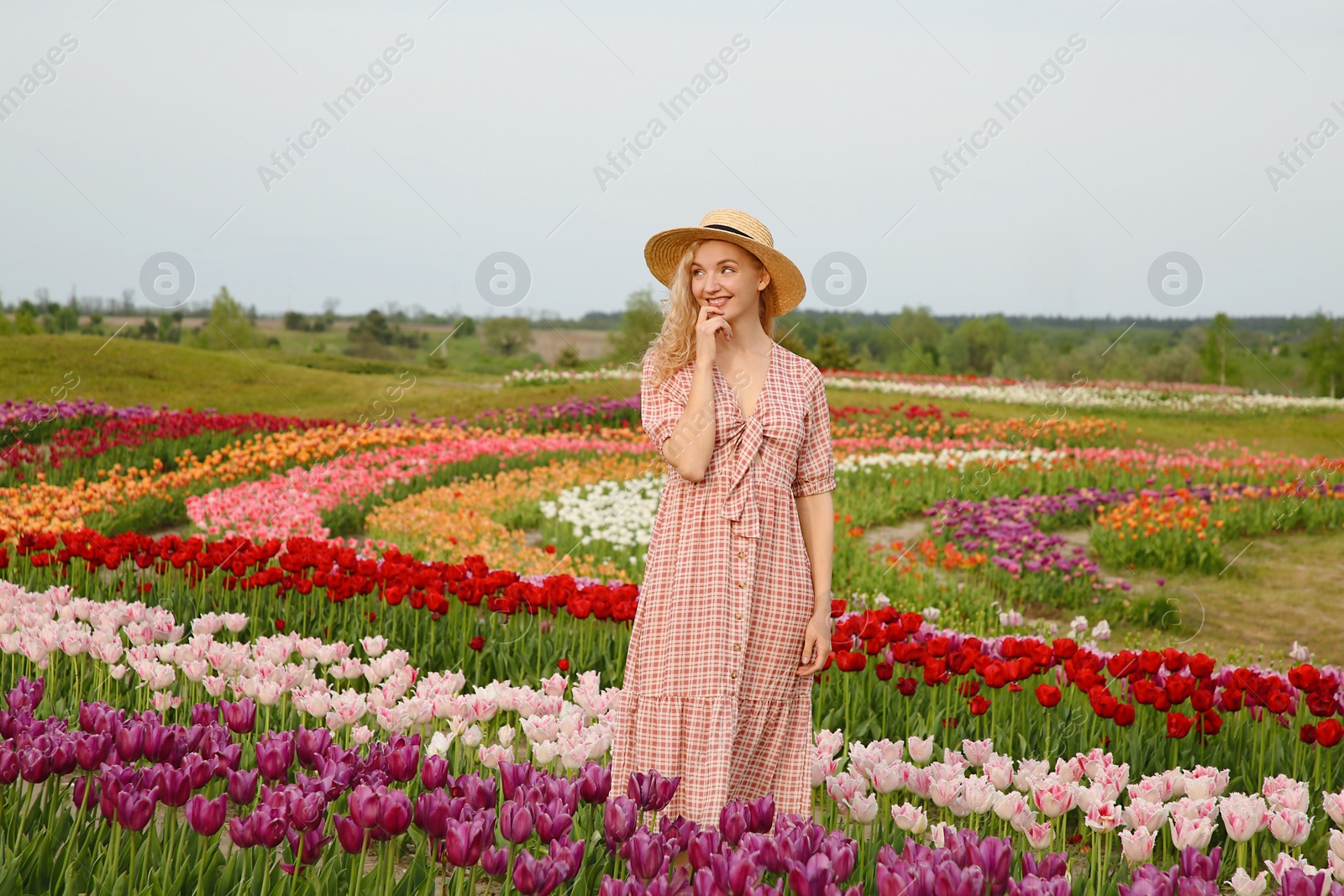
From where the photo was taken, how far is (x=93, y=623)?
464cm

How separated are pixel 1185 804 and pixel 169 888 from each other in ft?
7.99

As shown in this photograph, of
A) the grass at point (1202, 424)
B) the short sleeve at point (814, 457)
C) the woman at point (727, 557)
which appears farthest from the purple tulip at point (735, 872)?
the grass at point (1202, 424)

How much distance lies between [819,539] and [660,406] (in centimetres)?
63

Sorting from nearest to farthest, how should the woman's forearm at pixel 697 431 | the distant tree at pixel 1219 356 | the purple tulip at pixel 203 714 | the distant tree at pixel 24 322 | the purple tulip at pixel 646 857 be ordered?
1. the purple tulip at pixel 646 857
2. the woman's forearm at pixel 697 431
3. the purple tulip at pixel 203 714
4. the distant tree at pixel 24 322
5. the distant tree at pixel 1219 356

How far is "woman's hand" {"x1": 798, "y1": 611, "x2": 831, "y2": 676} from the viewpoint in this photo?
3029 mm

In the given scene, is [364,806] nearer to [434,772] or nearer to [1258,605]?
[434,772]

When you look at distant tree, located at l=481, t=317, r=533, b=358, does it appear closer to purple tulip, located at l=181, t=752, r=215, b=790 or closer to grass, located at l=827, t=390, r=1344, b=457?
grass, located at l=827, t=390, r=1344, b=457

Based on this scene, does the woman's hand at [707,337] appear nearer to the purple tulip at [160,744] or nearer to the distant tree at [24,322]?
the purple tulip at [160,744]

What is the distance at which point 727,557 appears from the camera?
298 cm

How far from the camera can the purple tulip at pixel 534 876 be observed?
2.02 m

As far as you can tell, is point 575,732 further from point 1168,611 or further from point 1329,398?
point 1329,398

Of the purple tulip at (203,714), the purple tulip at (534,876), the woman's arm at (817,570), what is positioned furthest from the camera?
the purple tulip at (203,714)

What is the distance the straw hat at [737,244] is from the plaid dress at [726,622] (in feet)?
0.97

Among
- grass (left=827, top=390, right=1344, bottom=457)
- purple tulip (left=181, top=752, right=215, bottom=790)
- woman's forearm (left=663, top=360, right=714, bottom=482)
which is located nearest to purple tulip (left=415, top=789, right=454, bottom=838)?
purple tulip (left=181, top=752, right=215, bottom=790)
